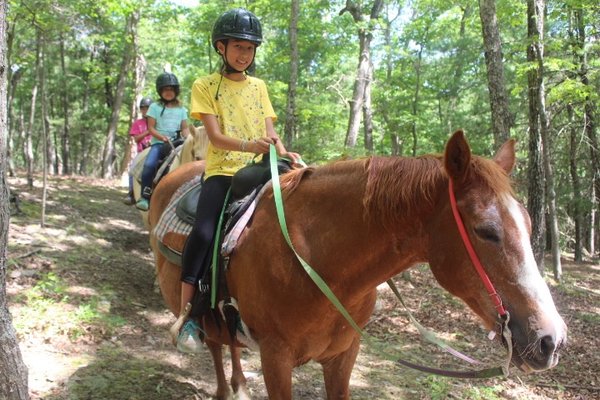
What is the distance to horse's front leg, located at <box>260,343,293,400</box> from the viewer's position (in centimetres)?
255

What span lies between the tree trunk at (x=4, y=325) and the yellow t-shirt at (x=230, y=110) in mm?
1135

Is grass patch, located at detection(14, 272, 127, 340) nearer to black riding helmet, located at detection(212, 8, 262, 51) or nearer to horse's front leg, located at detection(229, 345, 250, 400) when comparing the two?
horse's front leg, located at detection(229, 345, 250, 400)

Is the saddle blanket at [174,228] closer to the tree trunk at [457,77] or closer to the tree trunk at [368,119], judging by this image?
the tree trunk at [368,119]

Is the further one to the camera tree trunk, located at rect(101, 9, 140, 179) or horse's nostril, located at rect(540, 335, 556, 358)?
tree trunk, located at rect(101, 9, 140, 179)

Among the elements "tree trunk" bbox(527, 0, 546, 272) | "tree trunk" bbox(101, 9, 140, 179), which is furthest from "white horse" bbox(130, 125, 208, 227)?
"tree trunk" bbox(101, 9, 140, 179)

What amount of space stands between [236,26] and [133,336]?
383 centimetres

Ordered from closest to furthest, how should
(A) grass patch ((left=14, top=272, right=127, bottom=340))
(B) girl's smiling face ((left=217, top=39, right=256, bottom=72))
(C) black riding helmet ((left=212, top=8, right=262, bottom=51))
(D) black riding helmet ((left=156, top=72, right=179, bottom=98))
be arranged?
(C) black riding helmet ((left=212, top=8, right=262, bottom=51)), (B) girl's smiling face ((left=217, top=39, right=256, bottom=72)), (A) grass patch ((left=14, top=272, right=127, bottom=340)), (D) black riding helmet ((left=156, top=72, right=179, bottom=98))

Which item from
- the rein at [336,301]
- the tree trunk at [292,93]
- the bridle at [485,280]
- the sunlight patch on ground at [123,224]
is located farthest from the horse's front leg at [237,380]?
the tree trunk at [292,93]

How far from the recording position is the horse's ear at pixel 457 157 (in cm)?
188

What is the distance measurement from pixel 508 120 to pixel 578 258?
13.6m

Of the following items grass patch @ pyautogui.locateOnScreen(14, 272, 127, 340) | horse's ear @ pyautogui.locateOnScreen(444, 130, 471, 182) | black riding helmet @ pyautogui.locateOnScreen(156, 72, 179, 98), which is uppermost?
black riding helmet @ pyautogui.locateOnScreen(156, 72, 179, 98)

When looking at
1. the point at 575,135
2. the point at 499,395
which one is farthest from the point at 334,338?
the point at 575,135

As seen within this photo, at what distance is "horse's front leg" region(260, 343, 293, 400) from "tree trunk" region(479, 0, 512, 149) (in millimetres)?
6632

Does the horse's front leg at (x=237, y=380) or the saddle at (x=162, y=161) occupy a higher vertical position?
the saddle at (x=162, y=161)
